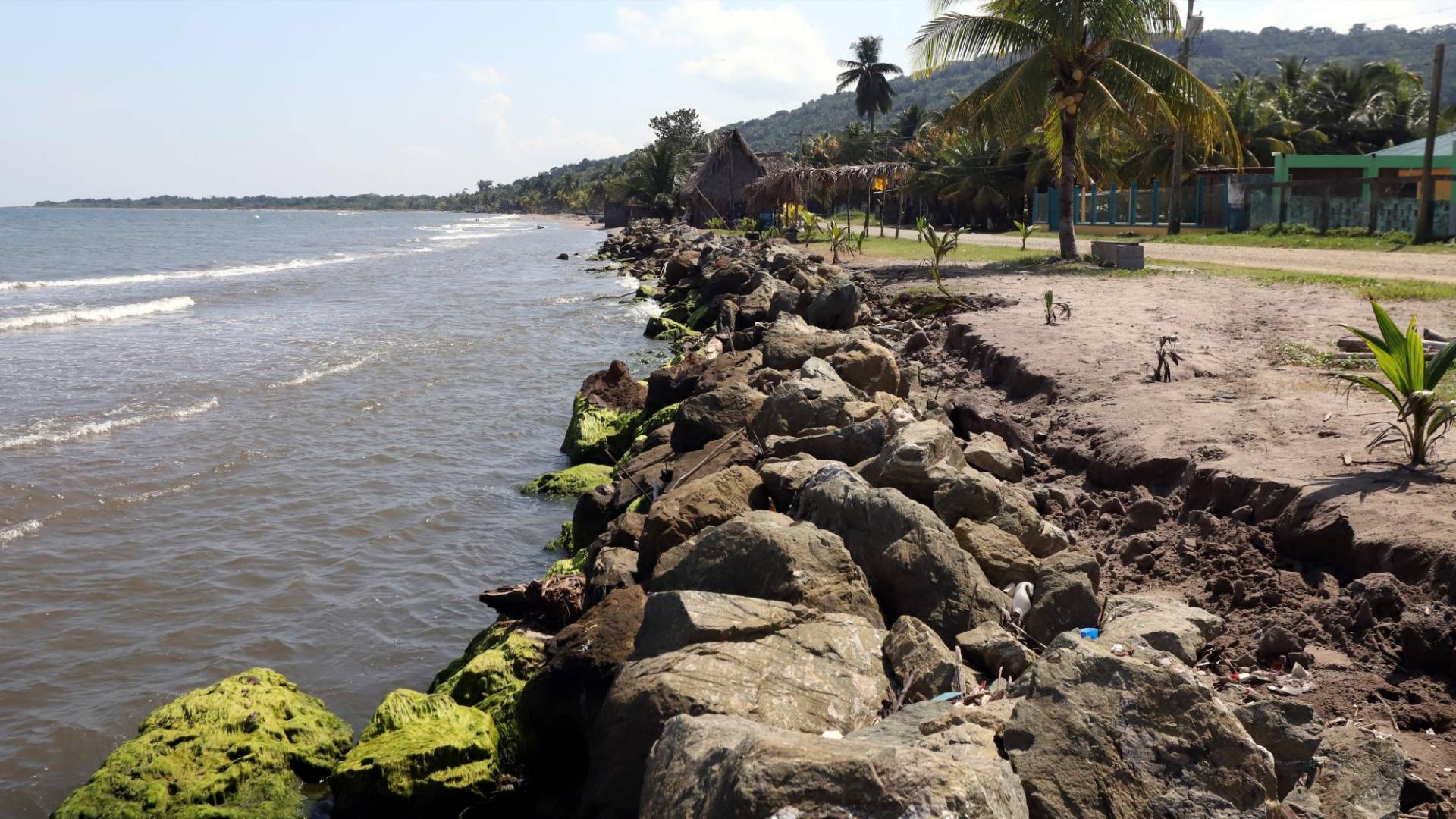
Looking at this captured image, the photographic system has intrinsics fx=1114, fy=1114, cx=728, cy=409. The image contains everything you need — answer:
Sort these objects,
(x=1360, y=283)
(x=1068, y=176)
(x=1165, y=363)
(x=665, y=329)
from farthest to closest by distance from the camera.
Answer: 1. (x=1068, y=176)
2. (x=665, y=329)
3. (x=1360, y=283)
4. (x=1165, y=363)

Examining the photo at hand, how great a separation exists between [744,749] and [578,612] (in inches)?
124

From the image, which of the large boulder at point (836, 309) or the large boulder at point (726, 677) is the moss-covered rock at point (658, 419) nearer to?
the large boulder at point (836, 309)

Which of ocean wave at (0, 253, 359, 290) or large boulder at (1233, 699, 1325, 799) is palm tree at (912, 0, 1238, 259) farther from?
ocean wave at (0, 253, 359, 290)

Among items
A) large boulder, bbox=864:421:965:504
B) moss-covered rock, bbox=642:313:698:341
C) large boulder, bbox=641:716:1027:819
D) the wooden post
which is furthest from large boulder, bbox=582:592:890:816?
the wooden post

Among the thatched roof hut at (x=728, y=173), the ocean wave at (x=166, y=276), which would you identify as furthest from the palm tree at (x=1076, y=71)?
the ocean wave at (x=166, y=276)

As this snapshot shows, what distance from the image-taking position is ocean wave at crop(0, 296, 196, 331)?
24.9 metres

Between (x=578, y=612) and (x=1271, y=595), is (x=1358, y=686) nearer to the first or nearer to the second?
(x=1271, y=595)

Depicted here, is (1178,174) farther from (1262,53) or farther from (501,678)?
(1262,53)

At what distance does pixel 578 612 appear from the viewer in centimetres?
586

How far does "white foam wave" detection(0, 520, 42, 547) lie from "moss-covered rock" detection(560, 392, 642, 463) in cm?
454

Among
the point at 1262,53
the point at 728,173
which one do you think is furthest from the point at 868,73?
the point at 1262,53

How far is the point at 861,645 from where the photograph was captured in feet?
13.6

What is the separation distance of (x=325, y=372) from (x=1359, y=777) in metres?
15.7

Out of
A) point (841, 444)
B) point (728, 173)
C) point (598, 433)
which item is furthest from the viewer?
point (728, 173)
